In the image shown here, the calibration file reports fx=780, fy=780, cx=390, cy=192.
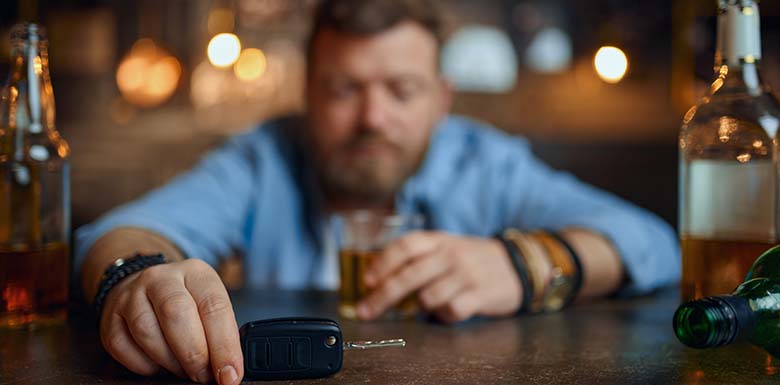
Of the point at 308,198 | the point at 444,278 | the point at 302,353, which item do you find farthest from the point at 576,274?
the point at 308,198

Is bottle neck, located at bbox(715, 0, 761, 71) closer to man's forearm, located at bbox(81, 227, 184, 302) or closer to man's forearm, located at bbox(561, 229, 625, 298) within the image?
man's forearm, located at bbox(561, 229, 625, 298)

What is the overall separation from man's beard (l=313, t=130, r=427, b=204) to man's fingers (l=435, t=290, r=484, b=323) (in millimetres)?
614

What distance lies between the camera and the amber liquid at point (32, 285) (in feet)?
2.65

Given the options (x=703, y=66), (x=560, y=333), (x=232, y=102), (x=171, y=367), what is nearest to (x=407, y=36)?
(x=560, y=333)

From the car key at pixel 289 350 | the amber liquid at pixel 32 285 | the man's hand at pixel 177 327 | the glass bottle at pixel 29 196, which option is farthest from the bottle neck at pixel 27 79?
the car key at pixel 289 350

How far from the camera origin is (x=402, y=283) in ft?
3.03

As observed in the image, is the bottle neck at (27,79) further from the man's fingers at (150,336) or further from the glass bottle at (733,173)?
the glass bottle at (733,173)

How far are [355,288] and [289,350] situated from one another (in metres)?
0.36

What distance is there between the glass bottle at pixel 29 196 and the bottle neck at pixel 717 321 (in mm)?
638

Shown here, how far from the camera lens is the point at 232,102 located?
123 inches

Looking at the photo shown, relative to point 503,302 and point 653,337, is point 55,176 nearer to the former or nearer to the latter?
point 503,302

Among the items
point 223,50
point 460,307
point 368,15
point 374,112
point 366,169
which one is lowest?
point 460,307

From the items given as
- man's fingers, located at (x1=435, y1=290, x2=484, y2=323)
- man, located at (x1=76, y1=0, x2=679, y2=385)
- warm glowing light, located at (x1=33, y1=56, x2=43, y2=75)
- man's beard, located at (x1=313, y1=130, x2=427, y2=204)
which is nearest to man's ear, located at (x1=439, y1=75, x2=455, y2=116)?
man, located at (x1=76, y1=0, x2=679, y2=385)

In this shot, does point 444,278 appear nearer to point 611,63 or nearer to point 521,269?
point 521,269
